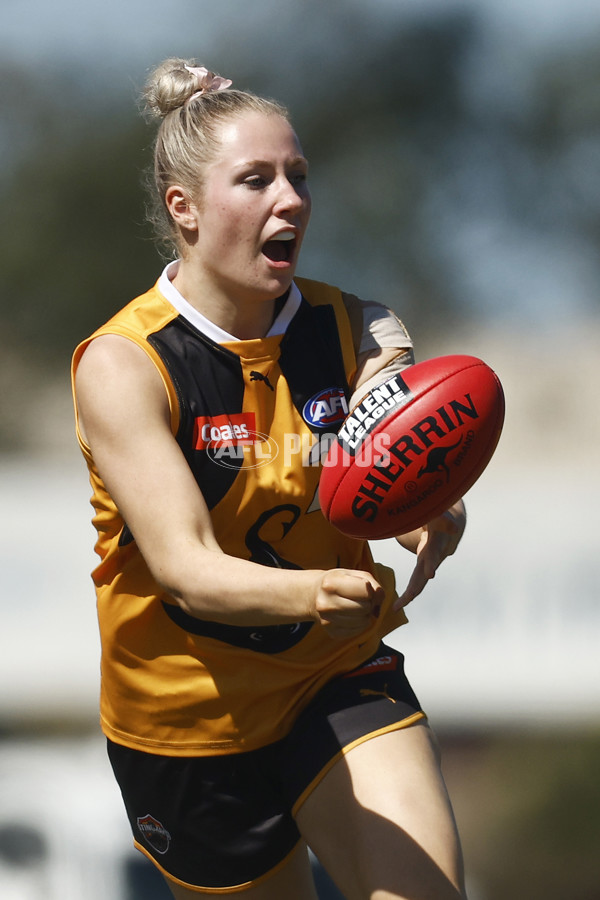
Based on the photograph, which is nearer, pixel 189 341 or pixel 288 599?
pixel 288 599

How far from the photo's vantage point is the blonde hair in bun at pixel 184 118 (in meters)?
2.26

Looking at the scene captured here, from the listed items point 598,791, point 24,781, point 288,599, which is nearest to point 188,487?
point 288,599

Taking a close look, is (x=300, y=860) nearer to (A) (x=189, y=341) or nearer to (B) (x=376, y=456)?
(B) (x=376, y=456)

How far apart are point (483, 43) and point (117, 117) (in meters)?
4.63

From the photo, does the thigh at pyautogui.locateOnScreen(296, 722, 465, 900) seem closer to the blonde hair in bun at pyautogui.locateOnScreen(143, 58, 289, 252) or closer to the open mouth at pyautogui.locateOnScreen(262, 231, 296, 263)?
the open mouth at pyautogui.locateOnScreen(262, 231, 296, 263)

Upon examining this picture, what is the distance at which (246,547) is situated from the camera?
87.7 inches

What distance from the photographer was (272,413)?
2.26m

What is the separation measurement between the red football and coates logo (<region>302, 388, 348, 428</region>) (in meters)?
0.15

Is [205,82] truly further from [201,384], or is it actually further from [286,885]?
[286,885]

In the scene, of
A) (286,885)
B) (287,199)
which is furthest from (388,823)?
(287,199)

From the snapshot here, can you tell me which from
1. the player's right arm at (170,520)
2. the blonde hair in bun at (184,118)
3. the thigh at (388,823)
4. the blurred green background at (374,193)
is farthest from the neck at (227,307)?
the blurred green background at (374,193)

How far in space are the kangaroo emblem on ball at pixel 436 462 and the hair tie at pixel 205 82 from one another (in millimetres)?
880

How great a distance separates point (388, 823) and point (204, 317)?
0.99 m

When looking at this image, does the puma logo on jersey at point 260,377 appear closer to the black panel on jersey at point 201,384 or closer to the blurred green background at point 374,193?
the black panel on jersey at point 201,384
